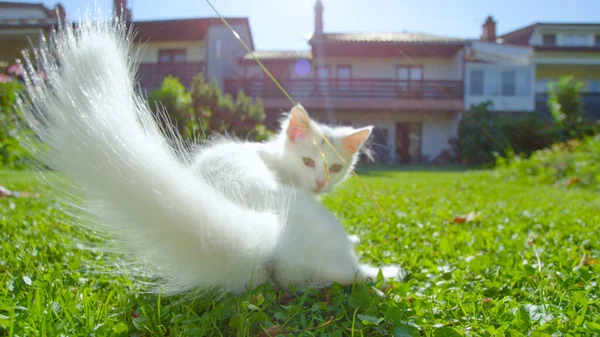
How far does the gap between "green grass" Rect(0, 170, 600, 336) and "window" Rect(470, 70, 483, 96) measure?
60.2 feet

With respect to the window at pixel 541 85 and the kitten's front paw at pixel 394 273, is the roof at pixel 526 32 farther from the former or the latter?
the kitten's front paw at pixel 394 273

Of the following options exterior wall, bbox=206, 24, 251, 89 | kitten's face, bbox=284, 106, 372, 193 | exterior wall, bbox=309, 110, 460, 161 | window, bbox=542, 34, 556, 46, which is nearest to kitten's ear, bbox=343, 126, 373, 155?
kitten's face, bbox=284, 106, 372, 193

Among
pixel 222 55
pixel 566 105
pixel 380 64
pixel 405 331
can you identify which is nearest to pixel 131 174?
pixel 405 331

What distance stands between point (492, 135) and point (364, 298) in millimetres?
16192

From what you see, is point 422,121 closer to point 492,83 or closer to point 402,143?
point 402,143

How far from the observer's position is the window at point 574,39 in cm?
2279

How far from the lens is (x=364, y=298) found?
1.54m

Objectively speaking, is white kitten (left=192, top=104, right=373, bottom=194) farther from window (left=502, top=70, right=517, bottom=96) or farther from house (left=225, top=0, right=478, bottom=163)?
window (left=502, top=70, right=517, bottom=96)

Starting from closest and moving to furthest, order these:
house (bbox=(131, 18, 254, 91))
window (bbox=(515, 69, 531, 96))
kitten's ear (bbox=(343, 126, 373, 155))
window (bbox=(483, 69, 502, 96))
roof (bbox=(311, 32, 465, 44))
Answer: kitten's ear (bbox=(343, 126, 373, 155)) → house (bbox=(131, 18, 254, 91)) → roof (bbox=(311, 32, 465, 44)) → window (bbox=(483, 69, 502, 96)) → window (bbox=(515, 69, 531, 96))

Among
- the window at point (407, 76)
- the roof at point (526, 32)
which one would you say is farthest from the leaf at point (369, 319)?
the roof at point (526, 32)

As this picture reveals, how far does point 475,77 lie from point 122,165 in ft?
68.3

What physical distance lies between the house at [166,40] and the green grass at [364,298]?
0.79 metres

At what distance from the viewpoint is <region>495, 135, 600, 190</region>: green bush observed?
7430mm

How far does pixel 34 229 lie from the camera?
101 inches
